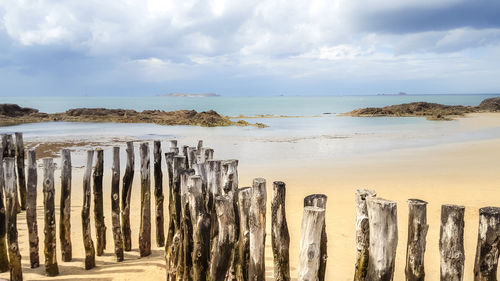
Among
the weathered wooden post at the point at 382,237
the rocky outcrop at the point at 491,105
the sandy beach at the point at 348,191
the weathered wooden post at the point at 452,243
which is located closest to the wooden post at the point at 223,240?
the weathered wooden post at the point at 382,237

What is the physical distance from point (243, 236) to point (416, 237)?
1.78 m

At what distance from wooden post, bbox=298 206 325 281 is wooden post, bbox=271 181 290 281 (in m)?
0.55

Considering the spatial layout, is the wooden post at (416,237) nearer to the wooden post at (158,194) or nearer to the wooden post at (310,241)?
the wooden post at (310,241)

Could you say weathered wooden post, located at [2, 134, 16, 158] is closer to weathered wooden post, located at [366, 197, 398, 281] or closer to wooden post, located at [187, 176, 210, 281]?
wooden post, located at [187, 176, 210, 281]

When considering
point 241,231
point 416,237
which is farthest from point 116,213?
point 416,237

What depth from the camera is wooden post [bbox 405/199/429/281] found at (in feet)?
12.9

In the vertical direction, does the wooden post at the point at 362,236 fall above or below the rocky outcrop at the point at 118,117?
below

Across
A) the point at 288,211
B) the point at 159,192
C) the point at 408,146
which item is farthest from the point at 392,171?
the point at 159,192

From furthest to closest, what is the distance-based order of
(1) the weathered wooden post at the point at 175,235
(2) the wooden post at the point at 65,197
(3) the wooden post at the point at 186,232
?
(2) the wooden post at the point at 65,197 → (1) the weathered wooden post at the point at 175,235 → (3) the wooden post at the point at 186,232

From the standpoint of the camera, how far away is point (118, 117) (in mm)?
42375

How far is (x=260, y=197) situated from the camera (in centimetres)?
433

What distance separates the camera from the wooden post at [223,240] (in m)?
4.39

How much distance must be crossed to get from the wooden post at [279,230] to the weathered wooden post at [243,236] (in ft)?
0.96

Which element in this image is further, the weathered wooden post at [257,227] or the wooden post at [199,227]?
the wooden post at [199,227]
